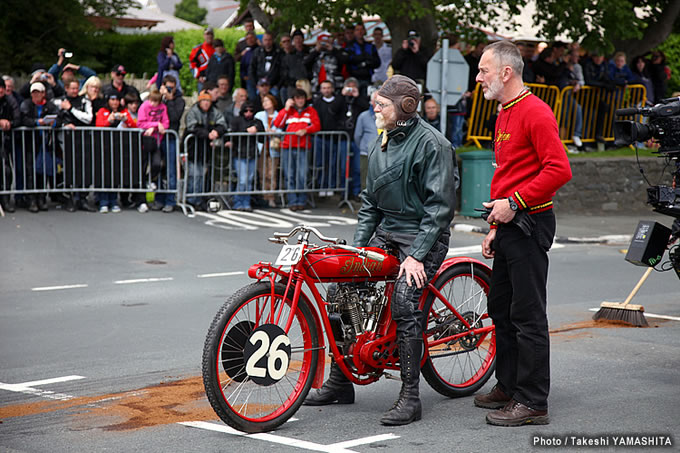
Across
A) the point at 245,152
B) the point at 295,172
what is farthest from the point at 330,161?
the point at 245,152

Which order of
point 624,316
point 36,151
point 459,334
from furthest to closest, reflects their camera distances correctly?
1. point 36,151
2. point 624,316
3. point 459,334

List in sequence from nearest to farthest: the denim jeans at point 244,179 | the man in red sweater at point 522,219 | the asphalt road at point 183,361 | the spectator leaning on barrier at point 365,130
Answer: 1. the asphalt road at point 183,361
2. the man in red sweater at point 522,219
3. the denim jeans at point 244,179
4. the spectator leaning on barrier at point 365,130

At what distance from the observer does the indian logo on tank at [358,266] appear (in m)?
5.75

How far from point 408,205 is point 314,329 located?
0.92 metres

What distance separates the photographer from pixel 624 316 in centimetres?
891

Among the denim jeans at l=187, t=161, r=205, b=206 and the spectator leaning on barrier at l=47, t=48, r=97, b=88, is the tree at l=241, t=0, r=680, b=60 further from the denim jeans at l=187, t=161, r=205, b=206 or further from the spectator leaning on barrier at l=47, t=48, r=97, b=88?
the denim jeans at l=187, t=161, r=205, b=206

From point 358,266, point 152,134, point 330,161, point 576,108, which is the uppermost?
point 358,266

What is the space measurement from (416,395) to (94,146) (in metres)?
11.6

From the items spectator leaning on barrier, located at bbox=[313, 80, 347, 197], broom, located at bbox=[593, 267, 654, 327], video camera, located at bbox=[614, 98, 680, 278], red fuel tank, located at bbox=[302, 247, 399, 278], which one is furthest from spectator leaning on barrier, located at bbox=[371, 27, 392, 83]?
red fuel tank, located at bbox=[302, 247, 399, 278]

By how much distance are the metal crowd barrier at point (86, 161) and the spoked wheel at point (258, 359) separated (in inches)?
433

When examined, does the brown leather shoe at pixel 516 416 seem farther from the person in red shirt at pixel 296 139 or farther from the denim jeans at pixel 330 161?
the denim jeans at pixel 330 161

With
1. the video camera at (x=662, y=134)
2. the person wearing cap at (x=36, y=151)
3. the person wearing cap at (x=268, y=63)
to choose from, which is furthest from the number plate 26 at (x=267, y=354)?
the person wearing cap at (x=268, y=63)

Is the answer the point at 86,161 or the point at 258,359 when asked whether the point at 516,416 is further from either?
the point at 86,161

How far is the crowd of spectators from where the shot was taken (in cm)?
1633
